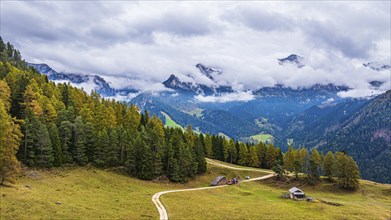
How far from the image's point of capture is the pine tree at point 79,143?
343 feet

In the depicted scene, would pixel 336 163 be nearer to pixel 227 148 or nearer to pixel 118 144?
pixel 227 148

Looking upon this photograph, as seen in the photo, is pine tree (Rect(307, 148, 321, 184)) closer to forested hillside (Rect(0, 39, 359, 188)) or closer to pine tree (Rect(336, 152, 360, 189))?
forested hillside (Rect(0, 39, 359, 188))

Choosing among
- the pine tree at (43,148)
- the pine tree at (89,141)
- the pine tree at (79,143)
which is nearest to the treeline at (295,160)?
the pine tree at (89,141)

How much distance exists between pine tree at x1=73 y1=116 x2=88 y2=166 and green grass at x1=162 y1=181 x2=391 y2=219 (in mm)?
34198

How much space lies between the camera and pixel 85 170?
98812 millimetres

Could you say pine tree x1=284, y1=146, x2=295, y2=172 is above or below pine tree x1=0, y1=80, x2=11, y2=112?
below

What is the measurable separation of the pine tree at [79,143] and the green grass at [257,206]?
34198 millimetres

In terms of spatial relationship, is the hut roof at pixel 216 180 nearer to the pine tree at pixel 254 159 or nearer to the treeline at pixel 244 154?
the pine tree at pixel 254 159

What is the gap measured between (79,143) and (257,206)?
5884cm

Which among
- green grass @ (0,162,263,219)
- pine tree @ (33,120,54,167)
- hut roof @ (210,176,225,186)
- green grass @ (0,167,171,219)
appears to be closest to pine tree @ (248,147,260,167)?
→ hut roof @ (210,176,225,186)

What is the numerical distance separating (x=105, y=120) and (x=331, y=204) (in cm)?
8335

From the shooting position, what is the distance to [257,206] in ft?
267

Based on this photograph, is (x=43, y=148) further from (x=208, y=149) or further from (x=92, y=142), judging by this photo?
(x=208, y=149)

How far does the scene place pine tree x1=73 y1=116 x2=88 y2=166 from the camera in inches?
4112
